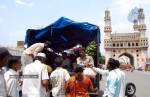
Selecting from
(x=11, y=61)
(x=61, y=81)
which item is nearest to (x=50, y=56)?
(x=61, y=81)

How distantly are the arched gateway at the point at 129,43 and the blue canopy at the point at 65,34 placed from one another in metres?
93.0

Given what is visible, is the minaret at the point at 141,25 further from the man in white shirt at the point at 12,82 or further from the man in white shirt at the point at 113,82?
the man in white shirt at the point at 12,82

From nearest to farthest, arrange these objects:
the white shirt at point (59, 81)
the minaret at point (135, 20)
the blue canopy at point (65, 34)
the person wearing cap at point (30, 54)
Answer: the white shirt at point (59, 81)
the person wearing cap at point (30, 54)
the blue canopy at point (65, 34)
the minaret at point (135, 20)

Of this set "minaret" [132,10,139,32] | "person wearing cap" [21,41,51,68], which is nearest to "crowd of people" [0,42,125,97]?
"person wearing cap" [21,41,51,68]

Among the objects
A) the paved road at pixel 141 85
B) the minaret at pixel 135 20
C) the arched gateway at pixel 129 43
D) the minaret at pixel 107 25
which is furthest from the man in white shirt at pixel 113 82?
the minaret at pixel 107 25

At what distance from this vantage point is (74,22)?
938 centimetres

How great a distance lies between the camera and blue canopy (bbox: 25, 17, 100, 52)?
372 inches

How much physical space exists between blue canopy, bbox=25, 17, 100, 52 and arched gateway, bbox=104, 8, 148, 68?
9300cm

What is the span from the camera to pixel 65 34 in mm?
10648

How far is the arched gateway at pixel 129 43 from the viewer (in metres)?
103

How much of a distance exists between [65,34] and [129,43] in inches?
3854

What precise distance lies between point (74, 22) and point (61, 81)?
3810 mm

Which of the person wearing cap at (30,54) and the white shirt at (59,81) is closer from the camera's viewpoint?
the white shirt at (59,81)

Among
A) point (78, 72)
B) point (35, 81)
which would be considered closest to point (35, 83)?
point (35, 81)
